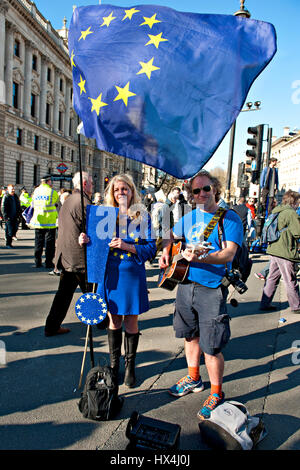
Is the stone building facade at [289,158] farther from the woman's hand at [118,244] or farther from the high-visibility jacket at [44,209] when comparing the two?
the woman's hand at [118,244]

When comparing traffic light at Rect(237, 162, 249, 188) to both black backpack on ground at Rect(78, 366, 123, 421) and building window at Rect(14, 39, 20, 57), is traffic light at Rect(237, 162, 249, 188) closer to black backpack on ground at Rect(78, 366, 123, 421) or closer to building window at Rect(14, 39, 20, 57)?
black backpack on ground at Rect(78, 366, 123, 421)

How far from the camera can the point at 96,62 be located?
3014 millimetres

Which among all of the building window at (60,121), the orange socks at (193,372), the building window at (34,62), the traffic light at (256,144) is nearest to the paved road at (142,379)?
the orange socks at (193,372)

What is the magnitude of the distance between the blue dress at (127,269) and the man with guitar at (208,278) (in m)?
0.22

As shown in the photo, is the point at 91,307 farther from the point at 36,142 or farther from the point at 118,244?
the point at 36,142

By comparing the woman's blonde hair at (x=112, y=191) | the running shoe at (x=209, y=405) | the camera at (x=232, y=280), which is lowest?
the running shoe at (x=209, y=405)

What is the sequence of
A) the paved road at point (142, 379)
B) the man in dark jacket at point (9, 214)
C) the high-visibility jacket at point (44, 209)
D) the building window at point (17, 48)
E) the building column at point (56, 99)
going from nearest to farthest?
the paved road at point (142, 379) < the high-visibility jacket at point (44, 209) < the man in dark jacket at point (9, 214) < the building window at point (17, 48) < the building column at point (56, 99)

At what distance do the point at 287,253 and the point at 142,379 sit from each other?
3340 mm

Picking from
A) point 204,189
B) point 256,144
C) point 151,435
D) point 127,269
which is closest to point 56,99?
point 256,144

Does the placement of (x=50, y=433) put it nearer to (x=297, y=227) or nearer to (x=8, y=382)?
(x=8, y=382)

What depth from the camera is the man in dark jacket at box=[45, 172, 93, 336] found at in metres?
4.18

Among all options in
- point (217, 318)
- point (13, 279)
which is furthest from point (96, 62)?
point (13, 279)

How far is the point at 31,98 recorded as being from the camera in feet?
139

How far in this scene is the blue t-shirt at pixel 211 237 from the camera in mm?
2773
